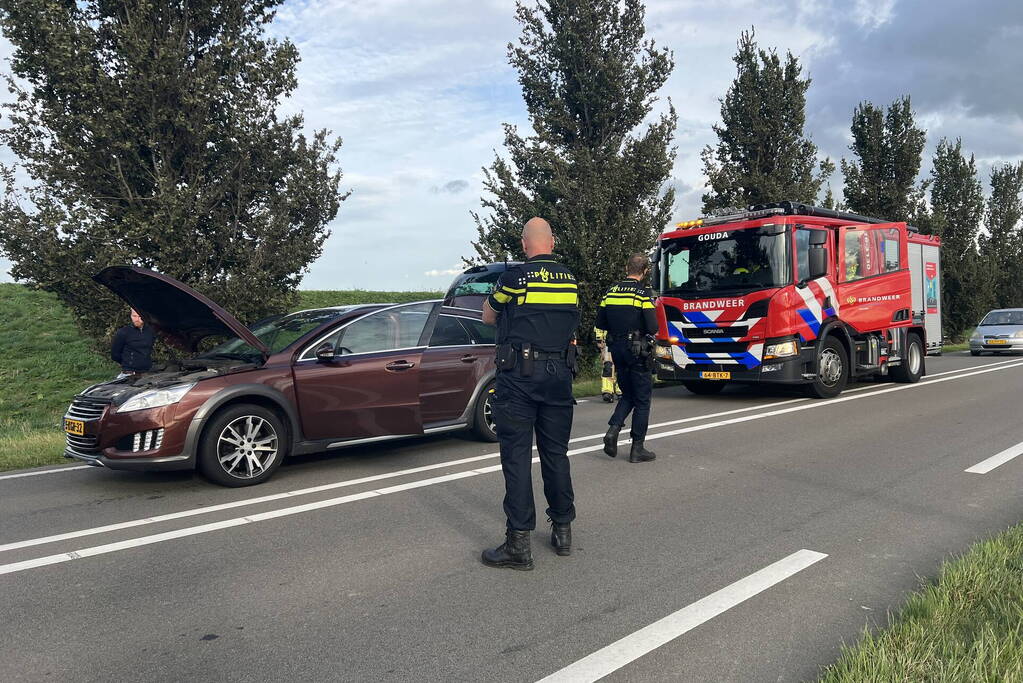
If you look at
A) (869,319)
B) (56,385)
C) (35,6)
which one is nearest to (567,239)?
(869,319)

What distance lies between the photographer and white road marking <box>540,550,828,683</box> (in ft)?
10.1

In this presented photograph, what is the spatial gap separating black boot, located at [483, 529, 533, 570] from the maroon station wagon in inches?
115

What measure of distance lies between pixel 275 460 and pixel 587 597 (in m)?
3.59

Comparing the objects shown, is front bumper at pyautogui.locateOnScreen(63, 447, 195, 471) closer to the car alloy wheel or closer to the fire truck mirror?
the car alloy wheel

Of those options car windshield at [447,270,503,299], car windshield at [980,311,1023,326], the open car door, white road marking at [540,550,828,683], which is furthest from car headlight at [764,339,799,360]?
car windshield at [980,311,1023,326]

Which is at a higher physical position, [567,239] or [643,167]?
[643,167]

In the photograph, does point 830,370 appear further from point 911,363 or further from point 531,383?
point 531,383

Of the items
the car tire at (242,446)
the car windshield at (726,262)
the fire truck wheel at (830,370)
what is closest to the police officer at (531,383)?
the car tire at (242,446)

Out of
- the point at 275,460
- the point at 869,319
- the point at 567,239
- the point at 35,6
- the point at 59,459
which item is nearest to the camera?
the point at 275,460

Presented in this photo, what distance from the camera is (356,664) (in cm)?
318

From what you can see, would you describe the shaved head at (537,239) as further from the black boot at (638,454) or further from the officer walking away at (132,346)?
the officer walking away at (132,346)

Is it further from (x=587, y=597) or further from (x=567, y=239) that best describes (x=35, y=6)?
(x=587, y=597)

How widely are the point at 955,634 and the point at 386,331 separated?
5.44 meters

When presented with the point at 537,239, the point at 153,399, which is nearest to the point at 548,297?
the point at 537,239
